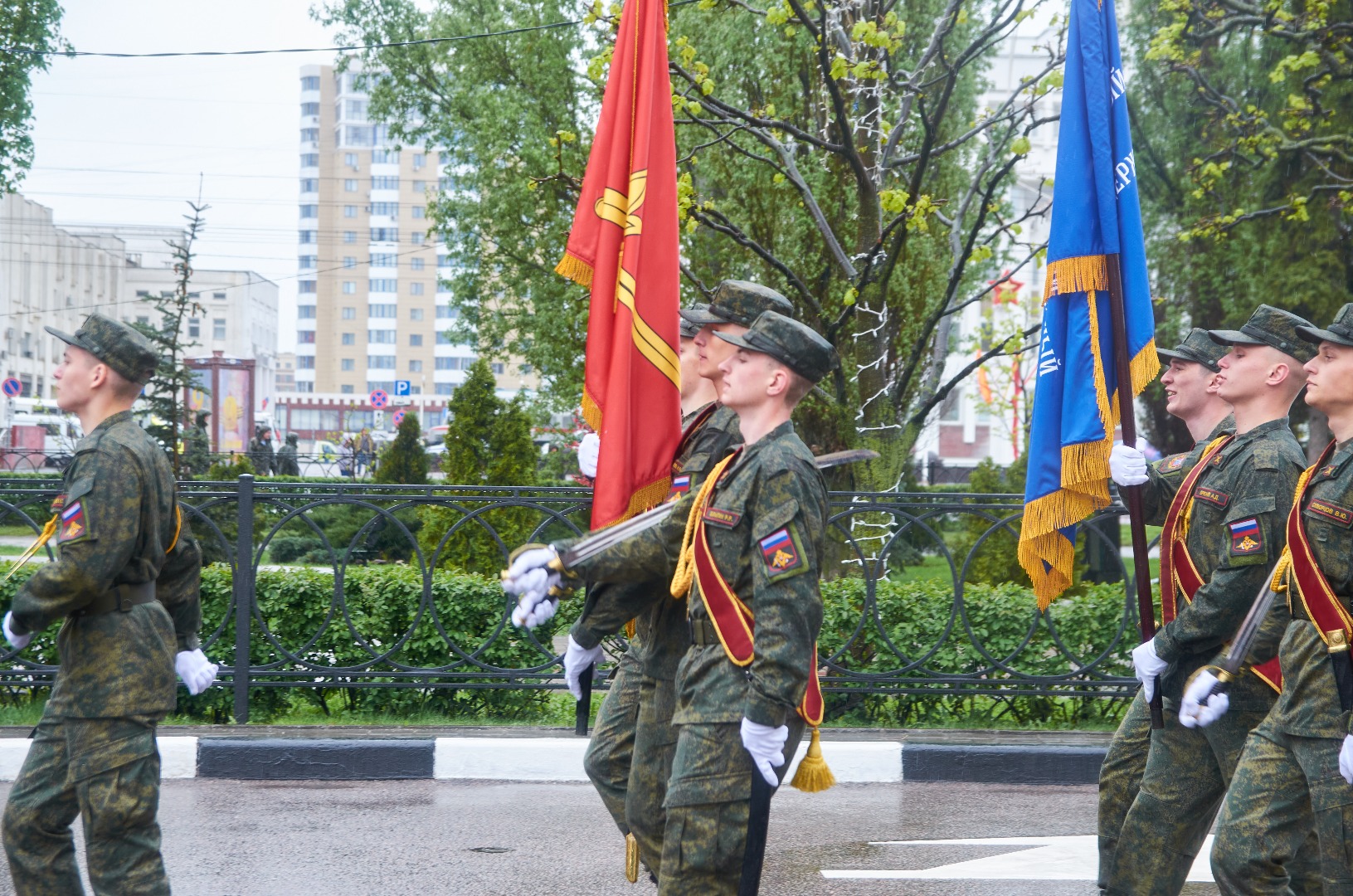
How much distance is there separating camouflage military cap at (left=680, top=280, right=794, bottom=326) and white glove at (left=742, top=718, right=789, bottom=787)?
145cm

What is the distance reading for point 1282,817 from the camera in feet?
12.3

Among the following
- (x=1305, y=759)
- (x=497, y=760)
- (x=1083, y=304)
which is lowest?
(x=497, y=760)

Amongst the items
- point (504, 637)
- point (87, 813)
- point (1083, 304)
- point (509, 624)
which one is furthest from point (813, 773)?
point (504, 637)

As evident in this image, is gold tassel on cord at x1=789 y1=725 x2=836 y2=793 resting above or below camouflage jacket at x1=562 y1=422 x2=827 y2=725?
below

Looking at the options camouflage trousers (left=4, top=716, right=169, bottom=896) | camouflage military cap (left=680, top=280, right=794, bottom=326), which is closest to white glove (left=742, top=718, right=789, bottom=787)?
camouflage military cap (left=680, top=280, right=794, bottom=326)

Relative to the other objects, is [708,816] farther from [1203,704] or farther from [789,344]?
[1203,704]

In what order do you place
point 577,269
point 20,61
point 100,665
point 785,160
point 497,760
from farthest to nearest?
point 20,61
point 785,160
point 497,760
point 577,269
point 100,665

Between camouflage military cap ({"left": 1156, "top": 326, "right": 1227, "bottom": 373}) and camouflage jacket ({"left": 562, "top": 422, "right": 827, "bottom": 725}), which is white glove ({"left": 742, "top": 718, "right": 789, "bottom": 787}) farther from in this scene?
camouflage military cap ({"left": 1156, "top": 326, "right": 1227, "bottom": 373})

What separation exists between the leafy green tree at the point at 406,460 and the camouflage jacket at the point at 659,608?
15.0 m

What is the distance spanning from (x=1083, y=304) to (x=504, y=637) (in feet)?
13.1

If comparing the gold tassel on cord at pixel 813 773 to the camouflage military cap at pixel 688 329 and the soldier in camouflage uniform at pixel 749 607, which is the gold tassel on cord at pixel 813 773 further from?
the camouflage military cap at pixel 688 329

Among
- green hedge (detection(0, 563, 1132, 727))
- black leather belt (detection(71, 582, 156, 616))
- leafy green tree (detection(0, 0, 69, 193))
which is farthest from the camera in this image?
leafy green tree (detection(0, 0, 69, 193))

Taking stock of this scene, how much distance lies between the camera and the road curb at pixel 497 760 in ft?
22.7

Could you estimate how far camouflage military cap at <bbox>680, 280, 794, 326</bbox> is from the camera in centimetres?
439
